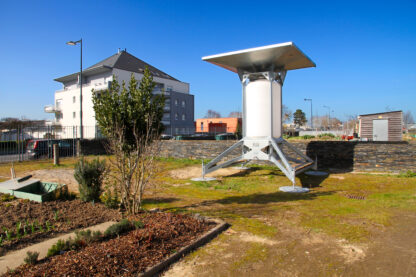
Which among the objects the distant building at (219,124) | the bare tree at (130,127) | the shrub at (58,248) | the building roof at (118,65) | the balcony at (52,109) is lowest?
the shrub at (58,248)

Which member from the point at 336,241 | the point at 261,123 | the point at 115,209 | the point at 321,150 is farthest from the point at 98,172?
the point at 321,150

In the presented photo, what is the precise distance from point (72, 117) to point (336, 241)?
53197 mm

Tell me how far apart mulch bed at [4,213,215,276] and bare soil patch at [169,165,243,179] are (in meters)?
Answer: 7.06

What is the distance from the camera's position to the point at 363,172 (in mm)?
12680

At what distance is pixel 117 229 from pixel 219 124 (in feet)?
186

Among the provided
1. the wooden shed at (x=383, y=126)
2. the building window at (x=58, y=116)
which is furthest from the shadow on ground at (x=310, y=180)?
the building window at (x=58, y=116)

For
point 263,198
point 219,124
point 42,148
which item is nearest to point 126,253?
point 263,198

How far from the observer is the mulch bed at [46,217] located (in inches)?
191

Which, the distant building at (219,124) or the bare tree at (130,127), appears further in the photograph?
the distant building at (219,124)

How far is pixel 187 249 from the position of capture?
4.42 meters

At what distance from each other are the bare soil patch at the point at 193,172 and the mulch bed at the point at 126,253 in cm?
706

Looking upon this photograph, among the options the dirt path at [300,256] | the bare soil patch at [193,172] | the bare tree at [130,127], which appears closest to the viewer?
the dirt path at [300,256]

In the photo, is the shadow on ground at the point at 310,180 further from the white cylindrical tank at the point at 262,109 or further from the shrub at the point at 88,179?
the shrub at the point at 88,179

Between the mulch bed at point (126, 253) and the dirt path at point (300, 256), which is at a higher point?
the mulch bed at point (126, 253)
